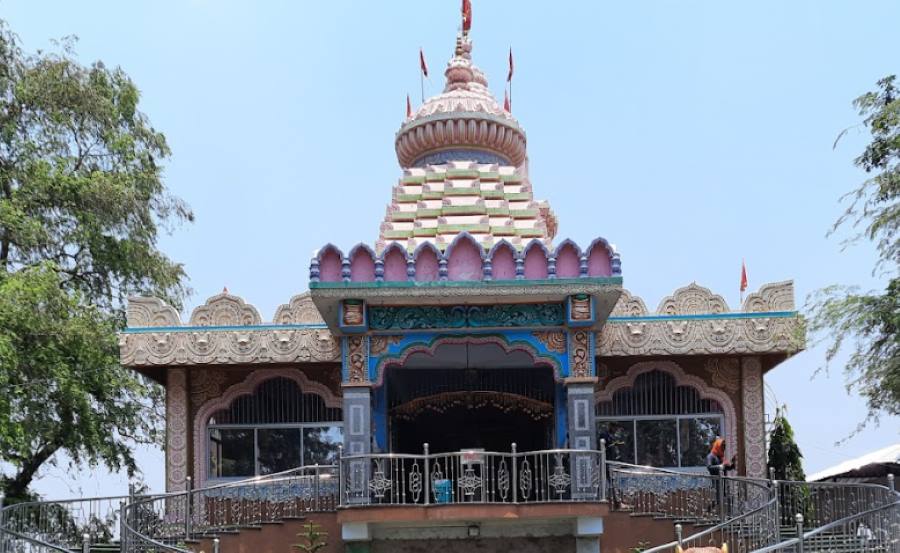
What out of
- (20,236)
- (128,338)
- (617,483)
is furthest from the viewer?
(20,236)

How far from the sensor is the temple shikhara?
13.9m

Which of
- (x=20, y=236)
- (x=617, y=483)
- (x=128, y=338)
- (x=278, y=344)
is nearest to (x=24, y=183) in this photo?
(x=20, y=236)

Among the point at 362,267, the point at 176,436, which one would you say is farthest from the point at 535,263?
the point at 176,436

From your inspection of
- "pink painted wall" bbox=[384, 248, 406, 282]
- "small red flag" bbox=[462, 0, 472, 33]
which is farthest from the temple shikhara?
"small red flag" bbox=[462, 0, 472, 33]

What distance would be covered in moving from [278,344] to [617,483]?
5.78 metres

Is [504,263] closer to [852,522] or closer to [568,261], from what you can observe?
[568,261]

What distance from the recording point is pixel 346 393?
1453cm

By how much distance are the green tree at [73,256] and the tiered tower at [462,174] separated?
17.5 ft

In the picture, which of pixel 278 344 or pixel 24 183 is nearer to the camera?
pixel 278 344

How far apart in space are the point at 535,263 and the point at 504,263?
411mm

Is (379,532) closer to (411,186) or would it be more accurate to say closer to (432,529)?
(432,529)

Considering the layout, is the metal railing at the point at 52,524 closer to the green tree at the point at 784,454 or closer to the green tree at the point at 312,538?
the green tree at the point at 312,538

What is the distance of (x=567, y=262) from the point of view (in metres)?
14.3

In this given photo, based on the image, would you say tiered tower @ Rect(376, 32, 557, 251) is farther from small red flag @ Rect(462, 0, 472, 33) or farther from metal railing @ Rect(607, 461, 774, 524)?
metal railing @ Rect(607, 461, 774, 524)
